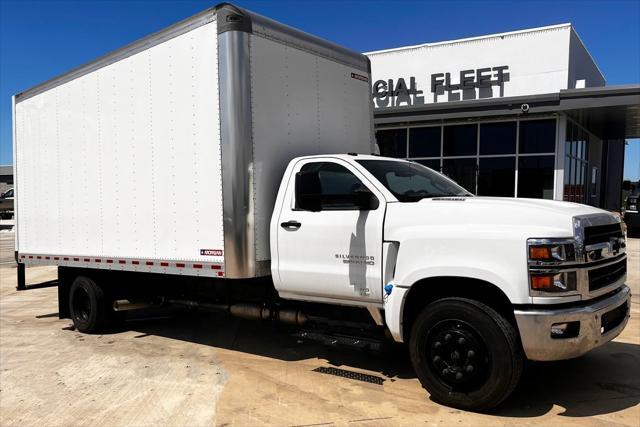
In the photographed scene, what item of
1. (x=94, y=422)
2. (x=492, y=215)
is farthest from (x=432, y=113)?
(x=94, y=422)

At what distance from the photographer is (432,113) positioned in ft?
55.4

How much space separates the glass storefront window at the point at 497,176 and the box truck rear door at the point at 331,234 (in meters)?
13.6

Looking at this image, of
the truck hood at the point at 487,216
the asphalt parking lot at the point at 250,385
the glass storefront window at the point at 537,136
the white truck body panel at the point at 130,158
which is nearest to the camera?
the truck hood at the point at 487,216

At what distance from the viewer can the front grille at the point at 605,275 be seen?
13.1 feet

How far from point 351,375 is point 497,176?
1391cm

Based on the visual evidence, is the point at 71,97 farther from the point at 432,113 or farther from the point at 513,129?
the point at 513,129

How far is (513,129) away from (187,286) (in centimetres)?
1374

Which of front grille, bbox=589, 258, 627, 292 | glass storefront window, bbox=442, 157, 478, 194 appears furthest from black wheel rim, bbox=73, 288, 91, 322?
glass storefront window, bbox=442, 157, 478, 194

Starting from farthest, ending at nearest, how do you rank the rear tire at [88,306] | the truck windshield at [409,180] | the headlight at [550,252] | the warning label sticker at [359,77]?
1. the rear tire at [88,306]
2. the warning label sticker at [359,77]
3. the truck windshield at [409,180]
4. the headlight at [550,252]

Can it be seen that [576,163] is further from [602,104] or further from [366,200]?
[366,200]

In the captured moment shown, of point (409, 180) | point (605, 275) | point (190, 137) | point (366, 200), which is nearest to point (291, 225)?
point (366, 200)

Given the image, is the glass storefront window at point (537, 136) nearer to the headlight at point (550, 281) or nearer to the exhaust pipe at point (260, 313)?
the exhaust pipe at point (260, 313)

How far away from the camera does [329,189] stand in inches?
206

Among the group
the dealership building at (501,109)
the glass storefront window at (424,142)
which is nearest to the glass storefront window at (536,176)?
the dealership building at (501,109)
